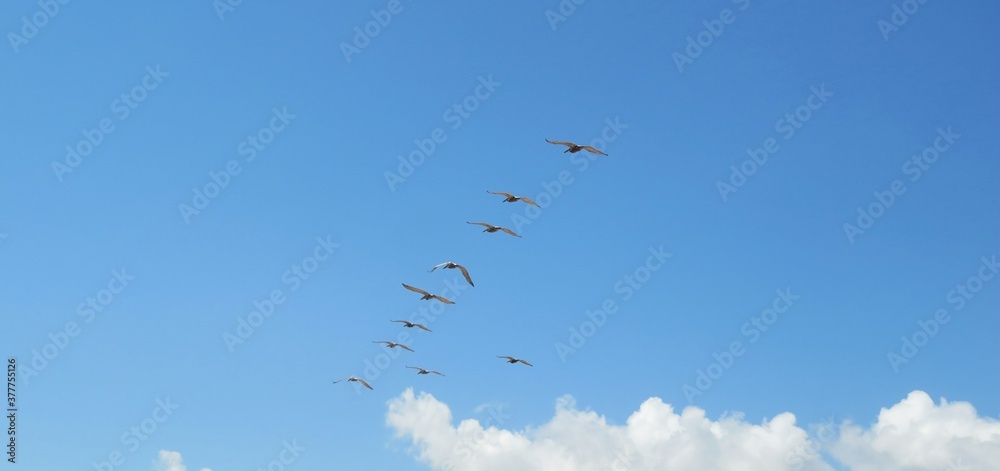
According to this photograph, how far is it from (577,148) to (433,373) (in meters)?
36.7

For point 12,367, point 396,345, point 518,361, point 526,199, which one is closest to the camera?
point 526,199

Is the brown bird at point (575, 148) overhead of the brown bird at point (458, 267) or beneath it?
overhead

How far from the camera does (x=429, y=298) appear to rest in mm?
80000

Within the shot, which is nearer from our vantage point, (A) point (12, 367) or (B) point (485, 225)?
(B) point (485, 225)

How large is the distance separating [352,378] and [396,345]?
10.4 meters

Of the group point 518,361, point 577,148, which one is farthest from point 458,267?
point 518,361

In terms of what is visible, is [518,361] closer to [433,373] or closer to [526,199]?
[433,373]

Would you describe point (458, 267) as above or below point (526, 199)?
below

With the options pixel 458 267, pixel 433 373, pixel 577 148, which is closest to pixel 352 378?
pixel 433 373

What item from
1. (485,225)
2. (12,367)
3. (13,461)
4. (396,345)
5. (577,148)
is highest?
(577,148)

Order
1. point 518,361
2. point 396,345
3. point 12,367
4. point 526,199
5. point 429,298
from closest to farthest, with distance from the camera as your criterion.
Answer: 1. point 526,199
2. point 429,298
3. point 396,345
4. point 518,361
5. point 12,367

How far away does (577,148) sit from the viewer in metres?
75.5

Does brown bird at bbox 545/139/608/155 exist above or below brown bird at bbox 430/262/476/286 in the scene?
above

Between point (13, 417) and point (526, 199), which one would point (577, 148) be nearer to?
point (526, 199)
